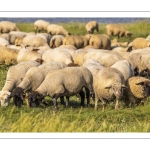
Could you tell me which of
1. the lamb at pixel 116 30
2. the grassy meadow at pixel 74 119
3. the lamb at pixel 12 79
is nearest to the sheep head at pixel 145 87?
the grassy meadow at pixel 74 119

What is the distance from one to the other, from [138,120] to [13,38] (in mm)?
17649

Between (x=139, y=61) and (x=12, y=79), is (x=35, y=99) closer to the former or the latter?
(x=12, y=79)

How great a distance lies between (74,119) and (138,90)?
2.79 metres

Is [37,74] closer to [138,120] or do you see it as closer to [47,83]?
[47,83]

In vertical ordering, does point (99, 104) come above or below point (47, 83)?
below

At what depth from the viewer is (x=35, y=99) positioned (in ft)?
42.3

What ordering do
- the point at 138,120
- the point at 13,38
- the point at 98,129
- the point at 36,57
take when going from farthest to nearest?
the point at 13,38
the point at 36,57
the point at 138,120
the point at 98,129

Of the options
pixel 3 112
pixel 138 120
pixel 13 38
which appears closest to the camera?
pixel 138 120

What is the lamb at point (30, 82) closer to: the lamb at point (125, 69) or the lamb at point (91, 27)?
the lamb at point (125, 69)

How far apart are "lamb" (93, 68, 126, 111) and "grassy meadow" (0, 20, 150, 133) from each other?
0.31 m

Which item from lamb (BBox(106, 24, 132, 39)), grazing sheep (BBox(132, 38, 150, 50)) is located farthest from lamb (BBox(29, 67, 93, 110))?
lamb (BBox(106, 24, 132, 39))

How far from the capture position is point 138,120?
11.5 metres
